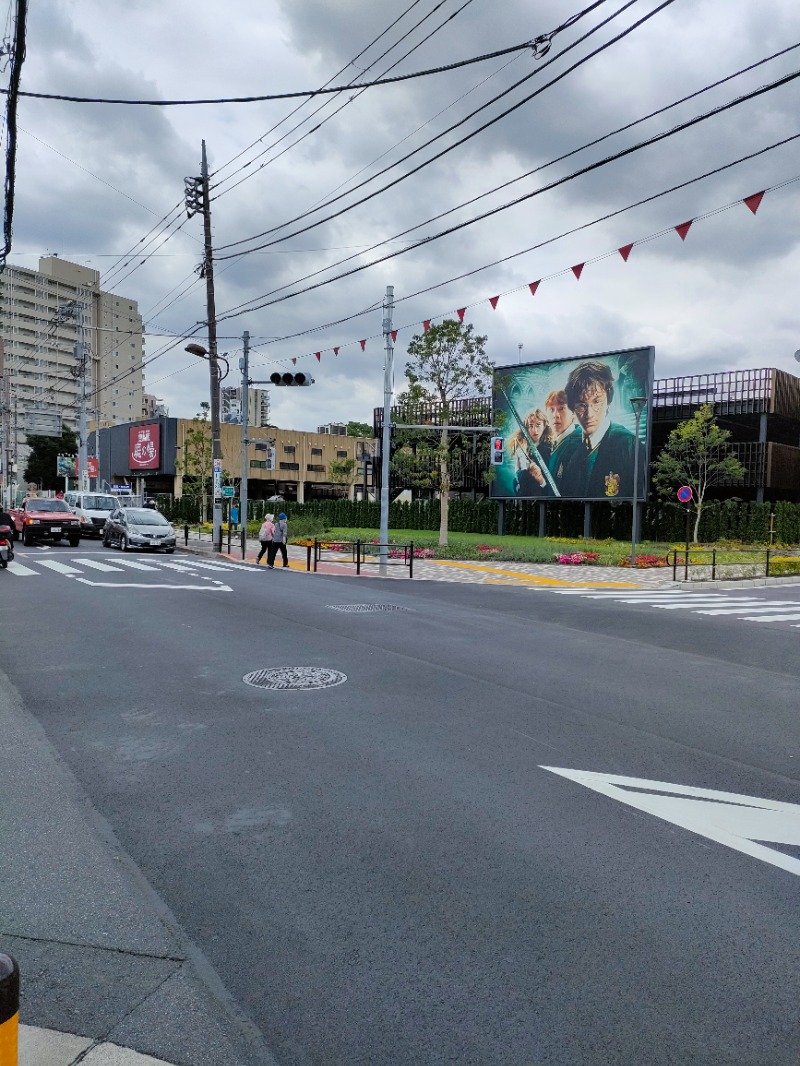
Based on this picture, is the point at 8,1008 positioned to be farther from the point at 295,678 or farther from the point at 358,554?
the point at 358,554

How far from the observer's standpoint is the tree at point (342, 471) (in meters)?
81.9

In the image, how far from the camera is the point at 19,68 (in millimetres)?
8742

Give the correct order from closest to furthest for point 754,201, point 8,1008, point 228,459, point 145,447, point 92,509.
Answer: point 8,1008 < point 754,201 < point 92,509 < point 145,447 < point 228,459

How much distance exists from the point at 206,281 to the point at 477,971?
2979 centimetres

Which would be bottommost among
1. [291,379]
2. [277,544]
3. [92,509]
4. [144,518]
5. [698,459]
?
[277,544]

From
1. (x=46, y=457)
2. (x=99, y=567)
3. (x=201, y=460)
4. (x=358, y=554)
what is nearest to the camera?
(x=99, y=567)

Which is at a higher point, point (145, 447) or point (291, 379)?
point (145, 447)

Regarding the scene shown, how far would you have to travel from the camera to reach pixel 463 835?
427cm

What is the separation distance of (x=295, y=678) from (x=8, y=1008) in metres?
6.31

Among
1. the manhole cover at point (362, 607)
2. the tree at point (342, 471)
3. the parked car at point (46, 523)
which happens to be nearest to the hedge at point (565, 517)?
the parked car at point (46, 523)

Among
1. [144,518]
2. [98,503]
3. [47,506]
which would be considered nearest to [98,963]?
[144,518]

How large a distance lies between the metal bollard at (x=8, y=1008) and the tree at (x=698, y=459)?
37.3 meters

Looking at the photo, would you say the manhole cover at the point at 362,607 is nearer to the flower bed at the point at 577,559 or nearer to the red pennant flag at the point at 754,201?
the red pennant flag at the point at 754,201

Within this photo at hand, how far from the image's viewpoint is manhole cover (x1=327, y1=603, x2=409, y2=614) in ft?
44.5
